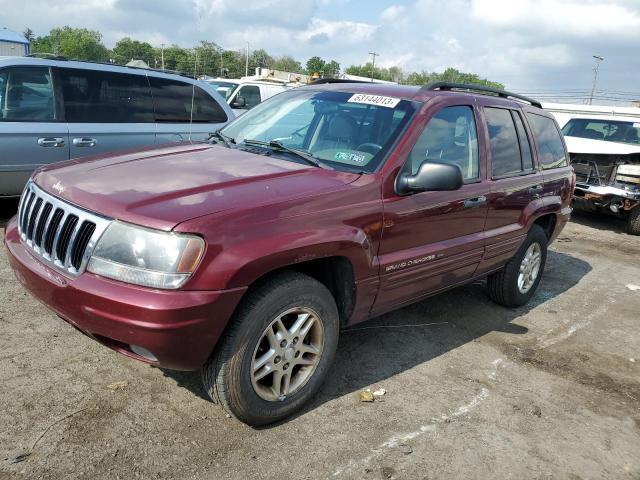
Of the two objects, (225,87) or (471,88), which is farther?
(225,87)

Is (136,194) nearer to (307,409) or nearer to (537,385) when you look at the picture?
(307,409)

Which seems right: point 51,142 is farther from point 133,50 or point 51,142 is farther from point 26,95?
point 133,50

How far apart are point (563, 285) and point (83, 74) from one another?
5.77 meters

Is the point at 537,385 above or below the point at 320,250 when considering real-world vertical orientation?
below

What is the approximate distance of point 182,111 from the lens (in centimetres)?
701

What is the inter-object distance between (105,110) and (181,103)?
1.00 metres

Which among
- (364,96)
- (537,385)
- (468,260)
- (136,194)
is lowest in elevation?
(537,385)

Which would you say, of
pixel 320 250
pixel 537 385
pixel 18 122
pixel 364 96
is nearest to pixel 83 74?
pixel 18 122

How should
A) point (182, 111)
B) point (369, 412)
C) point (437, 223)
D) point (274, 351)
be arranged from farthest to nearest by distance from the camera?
point (182, 111), point (437, 223), point (369, 412), point (274, 351)

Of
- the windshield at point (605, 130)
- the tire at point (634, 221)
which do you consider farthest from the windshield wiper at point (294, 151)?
the windshield at point (605, 130)

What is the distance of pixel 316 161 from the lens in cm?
340

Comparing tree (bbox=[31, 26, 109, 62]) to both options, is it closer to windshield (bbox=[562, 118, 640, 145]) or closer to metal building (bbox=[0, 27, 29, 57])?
metal building (bbox=[0, 27, 29, 57])

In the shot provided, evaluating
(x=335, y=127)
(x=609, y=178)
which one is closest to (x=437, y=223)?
(x=335, y=127)

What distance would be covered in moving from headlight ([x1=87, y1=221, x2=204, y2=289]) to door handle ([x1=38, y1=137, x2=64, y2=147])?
3965mm
